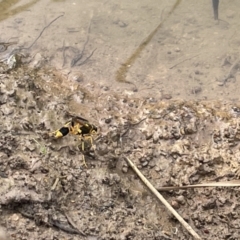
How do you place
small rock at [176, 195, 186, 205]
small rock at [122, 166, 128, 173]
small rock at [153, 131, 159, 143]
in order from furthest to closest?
small rock at [153, 131, 159, 143], small rock at [122, 166, 128, 173], small rock at [176, 195, 186, 205]

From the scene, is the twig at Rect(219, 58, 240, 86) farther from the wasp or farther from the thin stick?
the wasp

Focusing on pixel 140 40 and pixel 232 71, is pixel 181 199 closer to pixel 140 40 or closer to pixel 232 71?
pixel 232 71

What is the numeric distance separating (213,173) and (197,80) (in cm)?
106

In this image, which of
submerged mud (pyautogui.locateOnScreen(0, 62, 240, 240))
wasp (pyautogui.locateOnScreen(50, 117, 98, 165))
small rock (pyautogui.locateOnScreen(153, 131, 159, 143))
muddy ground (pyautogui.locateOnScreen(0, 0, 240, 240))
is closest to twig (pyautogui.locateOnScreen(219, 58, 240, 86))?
muddy ground (pyautogui.locateOnScreen(0, 0, 240, 240))

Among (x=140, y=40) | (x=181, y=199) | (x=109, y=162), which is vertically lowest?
(x=181, y=199)

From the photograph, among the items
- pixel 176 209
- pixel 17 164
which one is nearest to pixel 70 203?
pixel 17 164

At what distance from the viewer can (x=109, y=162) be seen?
2684mm

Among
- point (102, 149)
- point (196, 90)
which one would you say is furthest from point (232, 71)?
point (102, 149)

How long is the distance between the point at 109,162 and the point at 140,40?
5.34 feet

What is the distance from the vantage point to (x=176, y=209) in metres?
2.53

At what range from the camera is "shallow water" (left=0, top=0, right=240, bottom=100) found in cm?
352

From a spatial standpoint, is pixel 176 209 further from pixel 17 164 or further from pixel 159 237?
pixel 17 164

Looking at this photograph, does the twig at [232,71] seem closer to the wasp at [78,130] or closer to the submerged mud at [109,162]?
the submerged mud at [109,162]

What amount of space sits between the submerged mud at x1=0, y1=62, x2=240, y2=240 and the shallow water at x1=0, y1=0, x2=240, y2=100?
218mm
